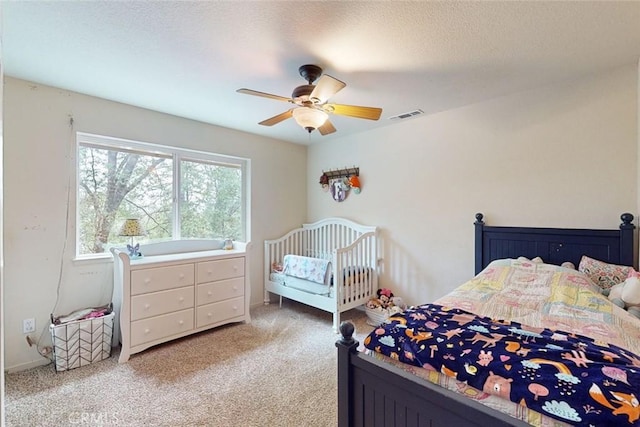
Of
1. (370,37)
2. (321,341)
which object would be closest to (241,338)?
(321,341)

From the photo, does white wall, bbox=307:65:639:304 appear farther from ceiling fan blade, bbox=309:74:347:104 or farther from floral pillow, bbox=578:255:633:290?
ceiling fan blade, bbox=309:74:347:104

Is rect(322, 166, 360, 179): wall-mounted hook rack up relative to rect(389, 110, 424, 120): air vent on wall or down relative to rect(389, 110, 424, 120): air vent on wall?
down

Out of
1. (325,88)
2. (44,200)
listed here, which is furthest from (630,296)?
(44,200)

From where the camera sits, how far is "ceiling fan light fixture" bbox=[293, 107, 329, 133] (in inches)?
84.0

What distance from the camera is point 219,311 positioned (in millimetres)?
3188

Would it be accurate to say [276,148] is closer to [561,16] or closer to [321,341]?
A: [321,341]

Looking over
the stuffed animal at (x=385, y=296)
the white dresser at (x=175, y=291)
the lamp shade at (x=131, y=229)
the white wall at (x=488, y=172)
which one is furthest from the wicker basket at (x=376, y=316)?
the lamp shade at (x=131, y=229)

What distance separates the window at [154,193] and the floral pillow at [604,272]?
3.39 meters

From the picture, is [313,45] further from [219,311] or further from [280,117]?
[219,311]

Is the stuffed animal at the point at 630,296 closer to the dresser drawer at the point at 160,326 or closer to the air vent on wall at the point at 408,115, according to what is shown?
the air vent on wall at the point at 408,115

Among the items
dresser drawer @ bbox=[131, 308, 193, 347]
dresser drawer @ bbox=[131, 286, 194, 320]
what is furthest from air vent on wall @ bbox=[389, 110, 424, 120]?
dresser drawer @ bbox=[131, 308, 193, 347]

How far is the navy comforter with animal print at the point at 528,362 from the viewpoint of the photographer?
96 centimetres

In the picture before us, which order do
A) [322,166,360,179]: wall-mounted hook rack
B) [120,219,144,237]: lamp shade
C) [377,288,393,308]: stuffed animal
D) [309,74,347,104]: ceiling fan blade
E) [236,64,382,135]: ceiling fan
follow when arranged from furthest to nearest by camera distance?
[322,166,360,179]: wall-mounted hook rack
[377,288,393,308]: stuffed animal
[120,219,144,237]: lamp shade
[236,64,382,135]: ceiling fan
[309,74,347,104]: ceiling fan blade

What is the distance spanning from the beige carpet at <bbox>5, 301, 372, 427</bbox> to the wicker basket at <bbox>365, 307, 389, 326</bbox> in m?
0.59
